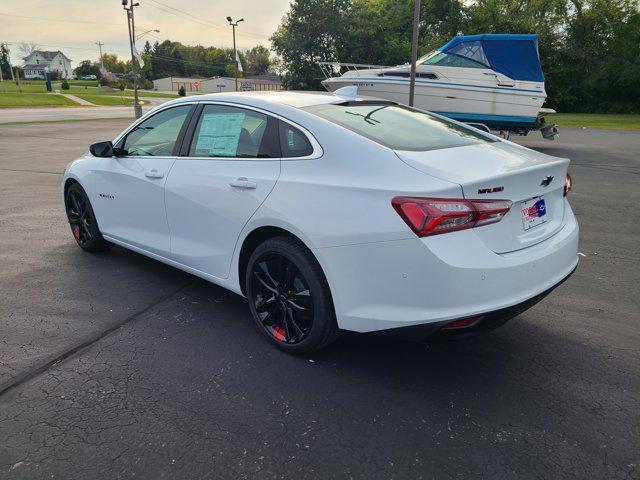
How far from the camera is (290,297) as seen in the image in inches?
120

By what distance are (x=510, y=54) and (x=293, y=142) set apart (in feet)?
44.2

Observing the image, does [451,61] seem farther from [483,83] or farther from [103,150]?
[103,150]

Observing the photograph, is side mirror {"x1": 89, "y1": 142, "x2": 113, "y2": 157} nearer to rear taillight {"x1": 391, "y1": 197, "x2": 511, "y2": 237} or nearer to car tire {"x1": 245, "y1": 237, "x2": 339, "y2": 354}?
car tire {"x1": 245, "y1": 237, "x2": 339, "y2": 354}

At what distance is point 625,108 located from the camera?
40.3 m

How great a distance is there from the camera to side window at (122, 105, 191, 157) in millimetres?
3957

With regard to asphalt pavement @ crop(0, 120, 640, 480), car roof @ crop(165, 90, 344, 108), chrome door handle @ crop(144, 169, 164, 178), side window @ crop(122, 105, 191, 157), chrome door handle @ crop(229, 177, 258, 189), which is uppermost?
car roof @ crop(165, 90, 344, 108)

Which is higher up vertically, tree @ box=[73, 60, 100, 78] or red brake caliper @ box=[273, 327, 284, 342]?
tree @ box=[73, 60, 100, 78]

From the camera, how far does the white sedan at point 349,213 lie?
8.07ft

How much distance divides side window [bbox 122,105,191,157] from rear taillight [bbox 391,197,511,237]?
2.19 metres

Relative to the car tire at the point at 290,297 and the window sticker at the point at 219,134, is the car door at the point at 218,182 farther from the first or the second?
the car tire at the point at 290,297

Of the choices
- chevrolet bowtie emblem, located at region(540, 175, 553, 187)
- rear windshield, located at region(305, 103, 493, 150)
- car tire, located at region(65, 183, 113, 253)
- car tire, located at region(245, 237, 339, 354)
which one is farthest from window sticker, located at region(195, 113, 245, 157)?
chevrolet bowtie emblem, located at region(540, 175, 553, 187)

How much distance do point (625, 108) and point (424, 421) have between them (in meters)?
46.1

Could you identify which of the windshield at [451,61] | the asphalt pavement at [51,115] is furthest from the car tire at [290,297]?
the asphalt pavement at [51,115]

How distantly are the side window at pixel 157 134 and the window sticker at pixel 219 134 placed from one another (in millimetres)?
315
